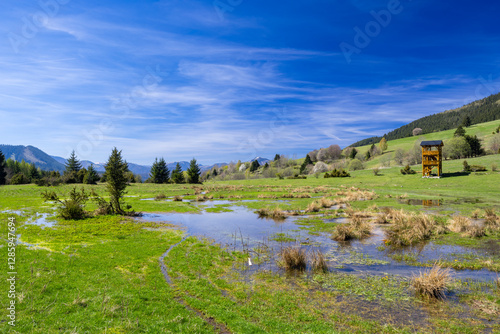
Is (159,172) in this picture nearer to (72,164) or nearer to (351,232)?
(72,164)

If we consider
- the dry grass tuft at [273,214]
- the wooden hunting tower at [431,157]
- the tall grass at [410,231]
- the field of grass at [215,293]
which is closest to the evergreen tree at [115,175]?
the field of grass at [215,293]

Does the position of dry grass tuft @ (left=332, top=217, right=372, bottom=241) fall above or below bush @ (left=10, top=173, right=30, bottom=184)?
below

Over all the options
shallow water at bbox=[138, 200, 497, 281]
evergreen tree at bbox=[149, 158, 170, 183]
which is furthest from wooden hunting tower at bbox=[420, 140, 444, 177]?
evergreen tree at bbox=[149, 158, 170, 183]

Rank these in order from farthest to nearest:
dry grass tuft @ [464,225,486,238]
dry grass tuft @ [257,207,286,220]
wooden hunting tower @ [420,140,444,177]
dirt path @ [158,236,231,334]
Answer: wooden hunting tower @ [420,140,444,177], dry grass tuft @ [257,207,286,220], dry grass tuft @ [464,225,486,238], dirt path @ [158,236,231,334]

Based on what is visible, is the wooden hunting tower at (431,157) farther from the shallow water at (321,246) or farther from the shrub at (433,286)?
the shrub at (433,286)

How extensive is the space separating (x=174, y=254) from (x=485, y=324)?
47.9 feet

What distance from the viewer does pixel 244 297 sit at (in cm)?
1027

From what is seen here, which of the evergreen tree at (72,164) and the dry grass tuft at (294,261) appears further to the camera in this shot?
the evergreen tree at (72,164)

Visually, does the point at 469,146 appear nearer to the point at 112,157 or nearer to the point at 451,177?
the point at 451,177

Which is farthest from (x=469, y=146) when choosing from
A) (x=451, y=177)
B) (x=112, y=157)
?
(x=112, y=157)

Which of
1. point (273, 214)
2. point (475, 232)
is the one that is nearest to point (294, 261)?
point (475, 232)

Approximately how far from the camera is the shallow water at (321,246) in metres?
13.2

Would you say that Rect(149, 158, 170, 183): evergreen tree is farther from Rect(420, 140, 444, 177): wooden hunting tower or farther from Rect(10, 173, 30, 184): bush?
Rect(420, 140, 444, 177): wooden hunting tower

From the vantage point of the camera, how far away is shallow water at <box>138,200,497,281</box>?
43.4 feet
